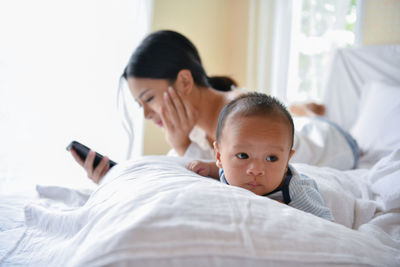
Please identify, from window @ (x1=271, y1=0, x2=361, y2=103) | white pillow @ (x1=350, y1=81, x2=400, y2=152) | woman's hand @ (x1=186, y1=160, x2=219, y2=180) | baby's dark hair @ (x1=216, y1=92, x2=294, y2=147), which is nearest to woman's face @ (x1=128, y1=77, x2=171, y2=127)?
woman's hand @ (x1=186, y1=160, x2=219, y2=180)

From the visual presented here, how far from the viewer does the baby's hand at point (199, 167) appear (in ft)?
2.88

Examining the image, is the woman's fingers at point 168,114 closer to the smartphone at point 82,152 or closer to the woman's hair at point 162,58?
the woman's hair at point 162,58

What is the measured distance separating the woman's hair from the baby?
2.20 feet

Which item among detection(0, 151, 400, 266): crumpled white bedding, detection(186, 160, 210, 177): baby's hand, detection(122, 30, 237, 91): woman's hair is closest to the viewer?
detection(0, 151, 400, 266): crumpled white bedding

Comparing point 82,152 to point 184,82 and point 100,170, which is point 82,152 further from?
point 184,82

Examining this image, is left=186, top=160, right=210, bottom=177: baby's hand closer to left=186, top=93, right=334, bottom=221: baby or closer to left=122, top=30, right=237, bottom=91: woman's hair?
left=186, top=93, right=334, bottom=221: baby

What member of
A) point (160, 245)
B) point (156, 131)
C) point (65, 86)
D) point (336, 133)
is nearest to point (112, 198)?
point (160, 245)

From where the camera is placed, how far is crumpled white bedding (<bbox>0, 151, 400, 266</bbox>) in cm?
38

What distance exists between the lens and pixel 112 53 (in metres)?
1.94

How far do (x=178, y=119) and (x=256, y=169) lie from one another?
33.6 inches

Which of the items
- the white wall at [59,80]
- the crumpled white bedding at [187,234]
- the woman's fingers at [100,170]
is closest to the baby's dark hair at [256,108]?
the crumpled white bedding at [187,234]

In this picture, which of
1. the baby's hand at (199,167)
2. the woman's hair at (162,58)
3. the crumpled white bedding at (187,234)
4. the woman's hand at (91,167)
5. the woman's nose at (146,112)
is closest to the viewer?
the crumpled white bedding at (187,234)

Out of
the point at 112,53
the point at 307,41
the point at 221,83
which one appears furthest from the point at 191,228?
the point at 307,41

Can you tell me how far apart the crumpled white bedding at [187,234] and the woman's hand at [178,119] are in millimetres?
769
